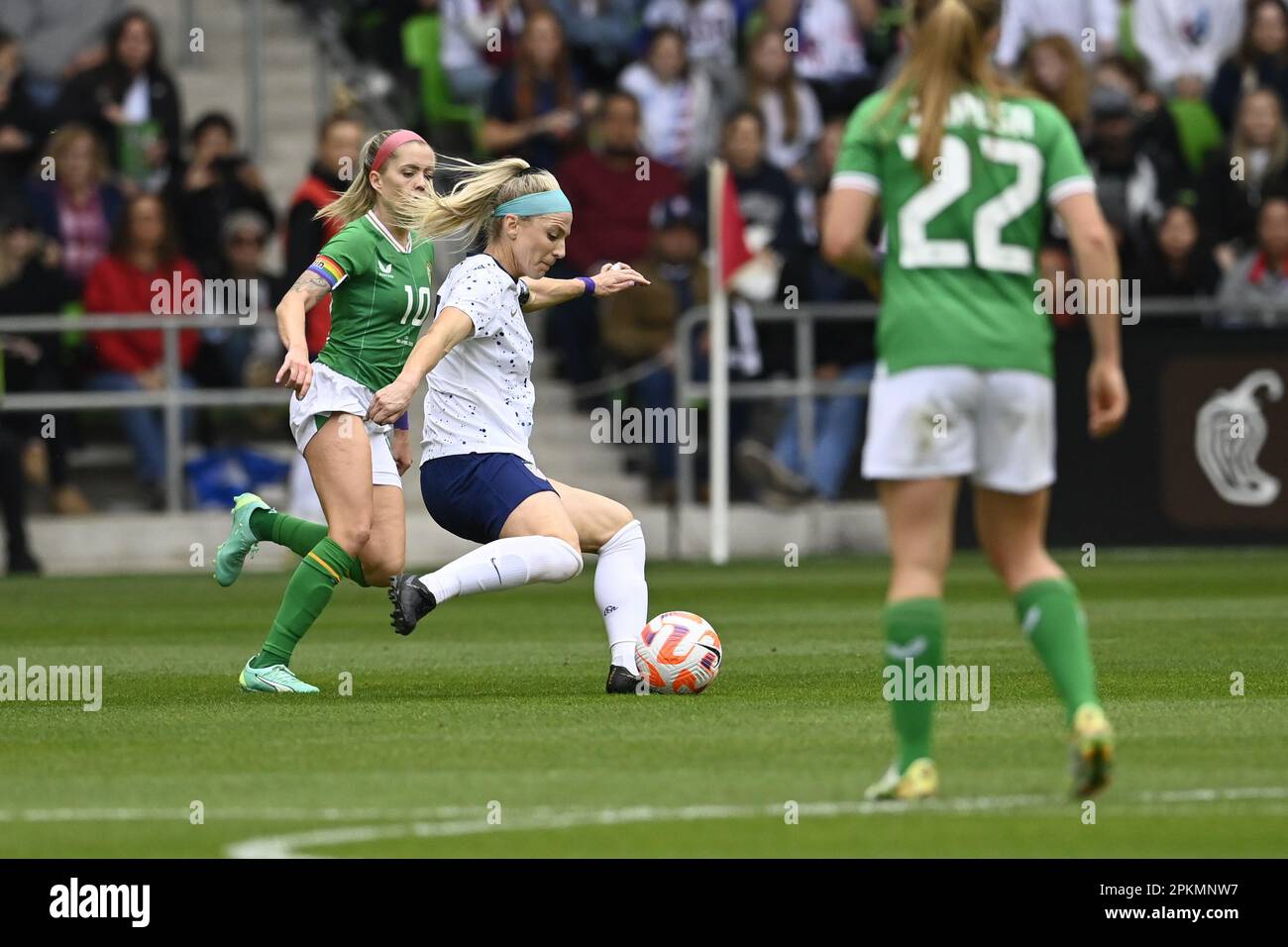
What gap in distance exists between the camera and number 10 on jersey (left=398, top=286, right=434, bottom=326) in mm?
11156

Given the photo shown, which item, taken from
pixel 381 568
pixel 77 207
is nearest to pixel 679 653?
pixel 381 568

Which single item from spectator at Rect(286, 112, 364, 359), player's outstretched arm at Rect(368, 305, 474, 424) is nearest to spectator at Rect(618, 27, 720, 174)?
spectator at Rect(286, 112, 364, 359)

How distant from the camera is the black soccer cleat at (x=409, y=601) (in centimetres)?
985

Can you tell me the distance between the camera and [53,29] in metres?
23.5

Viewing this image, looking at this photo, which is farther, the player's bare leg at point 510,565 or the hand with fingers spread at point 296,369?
the hand with fingers spread at point 296,369

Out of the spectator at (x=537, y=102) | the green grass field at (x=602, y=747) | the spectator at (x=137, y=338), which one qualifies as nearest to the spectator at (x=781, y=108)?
the spectator at (x=537, y=102)

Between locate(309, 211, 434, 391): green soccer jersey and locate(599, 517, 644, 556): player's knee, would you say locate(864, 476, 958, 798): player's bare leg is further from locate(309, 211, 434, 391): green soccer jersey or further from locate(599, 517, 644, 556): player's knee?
locate(309, 211, 434, 391): green soccer jersey

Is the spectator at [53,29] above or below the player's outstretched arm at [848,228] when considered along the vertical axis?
above

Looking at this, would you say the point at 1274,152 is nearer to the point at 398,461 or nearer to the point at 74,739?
the point at 398,461

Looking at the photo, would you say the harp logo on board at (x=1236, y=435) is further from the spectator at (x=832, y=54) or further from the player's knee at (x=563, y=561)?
the player's knee at (x=563, y=561)

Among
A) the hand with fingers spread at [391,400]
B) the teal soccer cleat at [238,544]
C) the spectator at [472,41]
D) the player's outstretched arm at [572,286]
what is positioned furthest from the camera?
the spectator at [472,41]

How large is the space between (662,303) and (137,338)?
414 cm

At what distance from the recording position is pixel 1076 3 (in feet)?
79.5

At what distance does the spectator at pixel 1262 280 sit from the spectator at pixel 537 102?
547 centimetres
